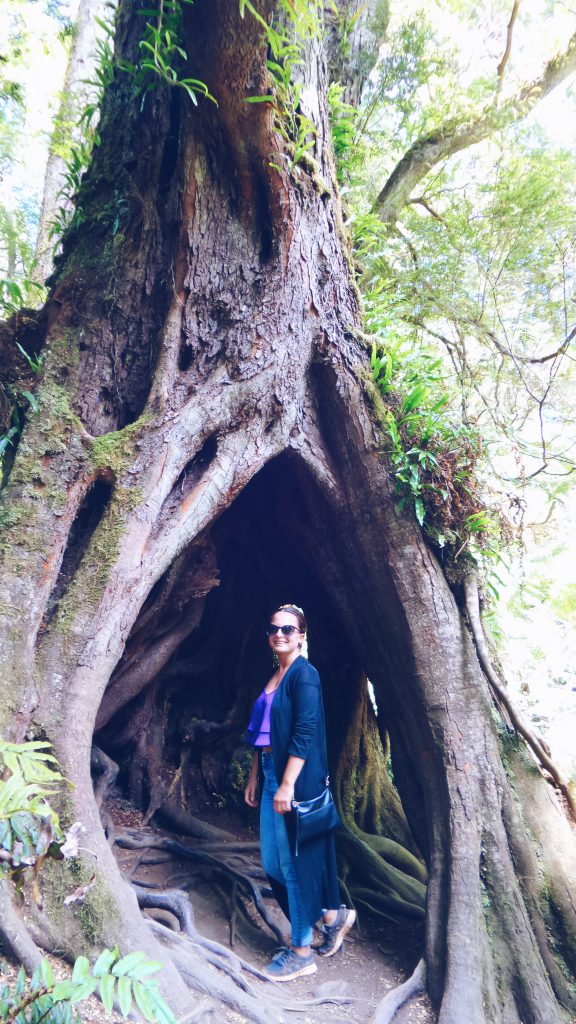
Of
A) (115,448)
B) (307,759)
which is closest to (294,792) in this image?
(307,759)

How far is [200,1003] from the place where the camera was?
250 cm

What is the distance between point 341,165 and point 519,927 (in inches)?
205

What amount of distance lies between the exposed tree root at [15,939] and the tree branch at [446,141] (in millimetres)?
6346

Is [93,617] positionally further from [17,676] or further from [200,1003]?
[200,1003]

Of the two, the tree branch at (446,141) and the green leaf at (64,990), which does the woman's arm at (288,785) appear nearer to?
the green leaf at (64,990)

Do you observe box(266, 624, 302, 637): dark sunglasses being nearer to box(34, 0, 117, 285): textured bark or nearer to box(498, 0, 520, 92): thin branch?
box(34, 0, 117, 285): textured bark

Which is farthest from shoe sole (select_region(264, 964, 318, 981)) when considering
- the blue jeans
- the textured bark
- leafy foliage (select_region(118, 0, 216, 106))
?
the textured bark

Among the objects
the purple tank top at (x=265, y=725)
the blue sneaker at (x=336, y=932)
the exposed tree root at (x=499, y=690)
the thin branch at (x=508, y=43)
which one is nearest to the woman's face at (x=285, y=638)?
the purple tank top at (x=265, y=725)

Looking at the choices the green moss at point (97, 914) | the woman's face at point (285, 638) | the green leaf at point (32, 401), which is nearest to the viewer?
the green moss at point (97, 914)

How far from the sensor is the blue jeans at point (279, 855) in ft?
11.0

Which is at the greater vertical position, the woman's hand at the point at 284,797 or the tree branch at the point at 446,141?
the tree branch at the point at 446,141

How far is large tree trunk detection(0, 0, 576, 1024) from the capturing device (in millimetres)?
2928

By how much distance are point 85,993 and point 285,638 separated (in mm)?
2156

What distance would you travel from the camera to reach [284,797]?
3.24 metres
